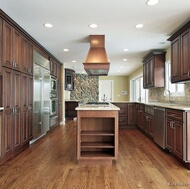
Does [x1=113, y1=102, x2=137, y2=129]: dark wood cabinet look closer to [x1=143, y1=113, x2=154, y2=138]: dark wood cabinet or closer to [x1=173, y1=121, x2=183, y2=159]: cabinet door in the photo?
[x1=143, y1=113, x2=154, y2=138]: dark wood cabinet

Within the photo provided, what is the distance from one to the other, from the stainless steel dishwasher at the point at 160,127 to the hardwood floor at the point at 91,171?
0.69 feet

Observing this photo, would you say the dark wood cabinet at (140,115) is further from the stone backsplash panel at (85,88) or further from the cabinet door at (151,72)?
the stone backsplash panel at (85,88)

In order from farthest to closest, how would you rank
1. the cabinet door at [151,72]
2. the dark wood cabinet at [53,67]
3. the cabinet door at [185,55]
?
the dark wood cabinet at [53,67], the cabinet door at [151,72], the cabinet door at [185,55]

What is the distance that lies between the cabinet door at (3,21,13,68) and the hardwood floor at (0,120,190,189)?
1699 mm

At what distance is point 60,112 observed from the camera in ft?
24.7

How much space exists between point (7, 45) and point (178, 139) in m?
3.31

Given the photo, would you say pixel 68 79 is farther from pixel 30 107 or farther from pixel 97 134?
pixel 97 134

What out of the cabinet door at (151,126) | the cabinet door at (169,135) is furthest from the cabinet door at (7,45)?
the cabinet door at (151,126)

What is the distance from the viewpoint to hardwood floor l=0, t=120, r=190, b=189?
2.38 metres

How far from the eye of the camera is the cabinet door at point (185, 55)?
338 cm

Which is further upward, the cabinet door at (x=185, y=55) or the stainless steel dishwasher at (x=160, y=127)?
the cabinet door at (x=185, y=55)

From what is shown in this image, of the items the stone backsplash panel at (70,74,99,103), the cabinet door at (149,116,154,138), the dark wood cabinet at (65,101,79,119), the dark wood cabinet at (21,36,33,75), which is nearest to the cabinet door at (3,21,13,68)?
the dark wood cabinet at (21,36,33,75)

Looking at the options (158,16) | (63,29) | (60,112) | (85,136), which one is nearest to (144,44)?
(158,16)

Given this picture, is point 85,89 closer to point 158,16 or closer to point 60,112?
point 60,112
